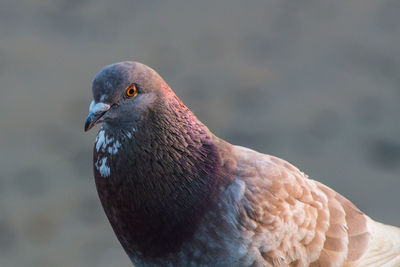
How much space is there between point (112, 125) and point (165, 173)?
1.34 feet

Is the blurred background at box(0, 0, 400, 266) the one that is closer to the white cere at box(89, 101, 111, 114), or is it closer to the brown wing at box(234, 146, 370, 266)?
the brown wing at box(234, 146, 370, 266)

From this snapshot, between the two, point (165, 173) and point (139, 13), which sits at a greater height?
point (139, 13)

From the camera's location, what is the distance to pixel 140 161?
3543 millimetres

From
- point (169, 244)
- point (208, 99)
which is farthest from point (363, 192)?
point (169, 244)

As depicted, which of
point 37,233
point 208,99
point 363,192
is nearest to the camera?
point 37,233

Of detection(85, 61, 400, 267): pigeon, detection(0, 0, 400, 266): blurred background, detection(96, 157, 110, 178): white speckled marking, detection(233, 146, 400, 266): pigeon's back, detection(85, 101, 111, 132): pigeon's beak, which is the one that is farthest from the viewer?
detection(0, 0, 400, 266): blurred background

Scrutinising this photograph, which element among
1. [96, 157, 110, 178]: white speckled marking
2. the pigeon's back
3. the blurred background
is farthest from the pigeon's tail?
the blurred background

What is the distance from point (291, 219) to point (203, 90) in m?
3.75

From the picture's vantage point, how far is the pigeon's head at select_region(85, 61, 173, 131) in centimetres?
333

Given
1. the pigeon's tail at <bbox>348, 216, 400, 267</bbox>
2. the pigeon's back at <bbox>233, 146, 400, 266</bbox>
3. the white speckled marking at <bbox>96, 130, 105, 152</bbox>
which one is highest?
the white speckled marking at <bbox>96, 130, 105, 152</bbox>

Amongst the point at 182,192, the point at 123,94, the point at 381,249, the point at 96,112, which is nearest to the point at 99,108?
the point at 96,112

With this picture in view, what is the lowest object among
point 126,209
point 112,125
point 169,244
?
point 169,244

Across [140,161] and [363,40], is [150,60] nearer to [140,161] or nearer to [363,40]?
[363,40]

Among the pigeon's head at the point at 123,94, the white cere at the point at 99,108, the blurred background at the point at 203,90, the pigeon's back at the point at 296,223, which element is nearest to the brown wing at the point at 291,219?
the pigeon's back at the point at 296,223
